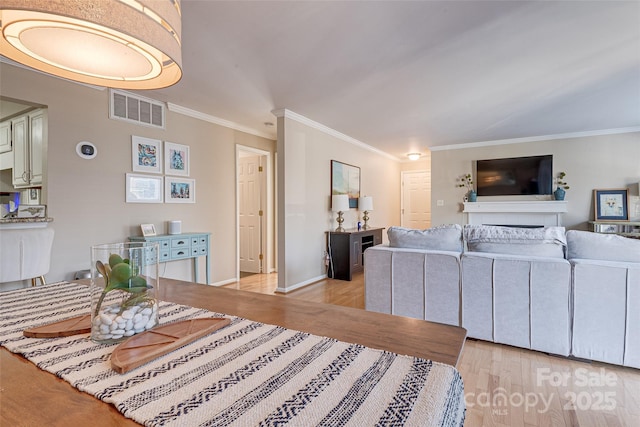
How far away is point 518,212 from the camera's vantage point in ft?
18.7

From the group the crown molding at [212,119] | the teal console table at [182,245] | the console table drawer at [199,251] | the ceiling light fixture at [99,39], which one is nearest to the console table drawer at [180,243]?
the teal console table at [182,245]

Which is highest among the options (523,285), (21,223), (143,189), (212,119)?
(212,119)

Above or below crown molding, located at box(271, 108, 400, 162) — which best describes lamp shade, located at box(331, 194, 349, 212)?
below

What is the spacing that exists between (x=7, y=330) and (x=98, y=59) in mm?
788

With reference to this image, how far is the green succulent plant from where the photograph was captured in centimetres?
74

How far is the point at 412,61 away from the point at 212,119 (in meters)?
2.73

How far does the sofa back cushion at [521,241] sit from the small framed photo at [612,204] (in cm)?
389

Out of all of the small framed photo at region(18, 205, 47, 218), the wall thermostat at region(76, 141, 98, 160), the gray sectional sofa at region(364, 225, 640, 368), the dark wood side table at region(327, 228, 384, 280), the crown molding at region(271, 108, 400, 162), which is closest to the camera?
the gray sectional sofa at region(364, 225, 640, 368)

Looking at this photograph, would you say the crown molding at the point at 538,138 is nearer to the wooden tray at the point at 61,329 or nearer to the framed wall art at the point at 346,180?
the framed wall art at the point at 346,180

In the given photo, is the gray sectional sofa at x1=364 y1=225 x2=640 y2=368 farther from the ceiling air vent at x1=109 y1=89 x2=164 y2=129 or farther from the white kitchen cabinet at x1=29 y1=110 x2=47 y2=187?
the white kitchen cabinet at x1=29 y1=110 x2=47 y2=187

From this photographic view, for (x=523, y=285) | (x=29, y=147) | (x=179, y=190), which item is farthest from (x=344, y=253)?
(x=29, y=147)

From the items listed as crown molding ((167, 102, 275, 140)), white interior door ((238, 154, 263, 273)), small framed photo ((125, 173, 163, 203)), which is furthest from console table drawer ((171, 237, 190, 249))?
white interior door ((238, 154, 263, 273))

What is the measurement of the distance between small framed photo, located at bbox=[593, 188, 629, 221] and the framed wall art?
3964mm

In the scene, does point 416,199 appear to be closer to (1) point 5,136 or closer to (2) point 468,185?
(2) point 468,185
